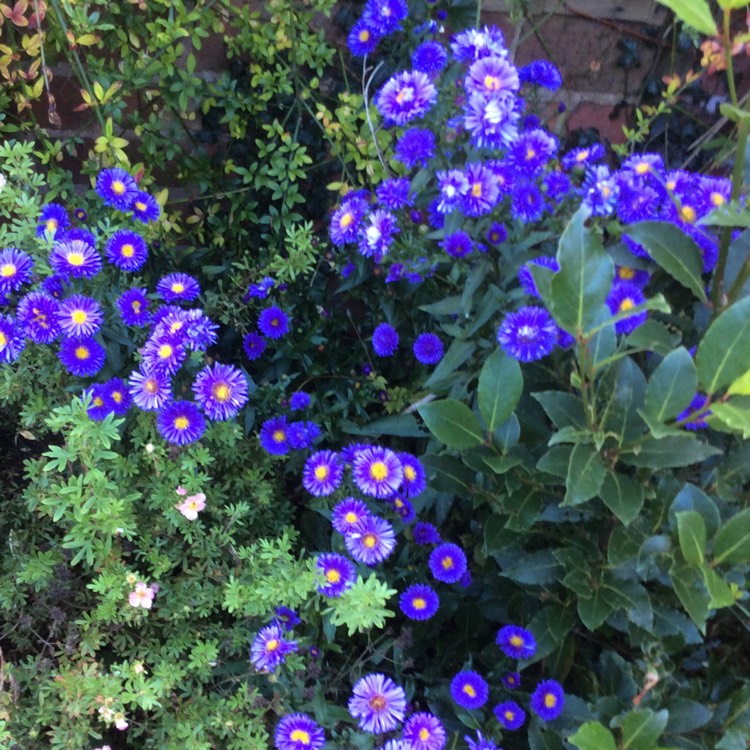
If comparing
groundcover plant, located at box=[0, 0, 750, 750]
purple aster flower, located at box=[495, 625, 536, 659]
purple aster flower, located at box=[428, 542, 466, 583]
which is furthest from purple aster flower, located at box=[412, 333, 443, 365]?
purple aster flower, located at box=[495, 625, 536, 659]

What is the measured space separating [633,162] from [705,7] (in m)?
0.32

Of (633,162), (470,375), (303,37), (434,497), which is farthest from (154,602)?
(303,37)

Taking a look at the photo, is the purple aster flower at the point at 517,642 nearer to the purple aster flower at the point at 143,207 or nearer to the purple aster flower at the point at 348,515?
the purple aster flower at the point at 348,515

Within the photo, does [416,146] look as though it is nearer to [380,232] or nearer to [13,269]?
[380,232]

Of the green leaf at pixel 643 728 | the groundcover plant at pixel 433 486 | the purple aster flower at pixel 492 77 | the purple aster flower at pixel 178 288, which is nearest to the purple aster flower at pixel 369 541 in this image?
the groundcover plant at pixel 433 486

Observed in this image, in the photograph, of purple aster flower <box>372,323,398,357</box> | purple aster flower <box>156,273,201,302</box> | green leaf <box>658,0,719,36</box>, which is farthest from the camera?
purple aster flower <box>372,323,398,357</box>

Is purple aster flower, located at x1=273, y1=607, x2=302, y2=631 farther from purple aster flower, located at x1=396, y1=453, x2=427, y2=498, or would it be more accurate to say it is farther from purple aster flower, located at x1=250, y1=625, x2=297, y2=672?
purple aster flower, located at x1=396, y1=453, x2=427, y2=498

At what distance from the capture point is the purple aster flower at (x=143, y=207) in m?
1.05

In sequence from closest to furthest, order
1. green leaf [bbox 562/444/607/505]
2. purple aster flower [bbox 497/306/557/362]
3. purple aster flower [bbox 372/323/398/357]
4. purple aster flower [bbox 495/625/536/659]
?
1. green leaf [bbox 562/444/607/505]
2. purple aster flower [bbox 497/306/557/362]
3. purple aster flower [bbox 495/625/536/659]
4. purple aster flower [bbox 372/323/398/357]

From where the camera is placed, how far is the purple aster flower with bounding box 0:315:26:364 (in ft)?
2.84

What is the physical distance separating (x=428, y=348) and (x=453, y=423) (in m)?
0.22

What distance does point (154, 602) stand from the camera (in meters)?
0.99

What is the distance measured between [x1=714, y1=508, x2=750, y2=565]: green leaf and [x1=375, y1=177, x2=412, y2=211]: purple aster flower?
556mm

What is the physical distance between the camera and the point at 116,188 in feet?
3.33
